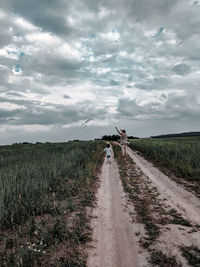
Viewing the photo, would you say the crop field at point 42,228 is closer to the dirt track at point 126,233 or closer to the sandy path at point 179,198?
the dirt track at point 126,233

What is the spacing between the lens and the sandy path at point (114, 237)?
11.2 ft

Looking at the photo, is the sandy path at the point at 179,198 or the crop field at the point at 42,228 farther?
the sandy path at the point at 179,198

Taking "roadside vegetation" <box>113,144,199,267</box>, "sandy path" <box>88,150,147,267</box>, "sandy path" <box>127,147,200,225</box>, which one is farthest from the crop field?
"sandy path" <box>127,147,200,225</box>

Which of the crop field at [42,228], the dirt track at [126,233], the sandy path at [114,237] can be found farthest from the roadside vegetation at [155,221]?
the crop field at [42,228]

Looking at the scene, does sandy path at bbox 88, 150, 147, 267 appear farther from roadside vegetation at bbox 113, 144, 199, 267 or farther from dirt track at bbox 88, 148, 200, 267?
roadside vegetation at bbox 113, 144, 199, 267

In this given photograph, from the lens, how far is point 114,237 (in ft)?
13.8

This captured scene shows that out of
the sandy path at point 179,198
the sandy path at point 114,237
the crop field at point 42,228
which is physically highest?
the crop field at point 42,228

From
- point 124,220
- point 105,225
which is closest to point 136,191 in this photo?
point 124,220

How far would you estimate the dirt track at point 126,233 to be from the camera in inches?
136

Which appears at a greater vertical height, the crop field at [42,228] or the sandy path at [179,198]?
the crop field at [42,228]

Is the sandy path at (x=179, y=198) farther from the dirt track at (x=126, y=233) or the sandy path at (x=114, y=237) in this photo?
the sandy path at (x=114, y=237)

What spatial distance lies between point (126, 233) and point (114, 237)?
34 centimetres

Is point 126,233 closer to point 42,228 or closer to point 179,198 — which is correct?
point 42,228

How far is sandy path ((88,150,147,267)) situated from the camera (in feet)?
11.2
